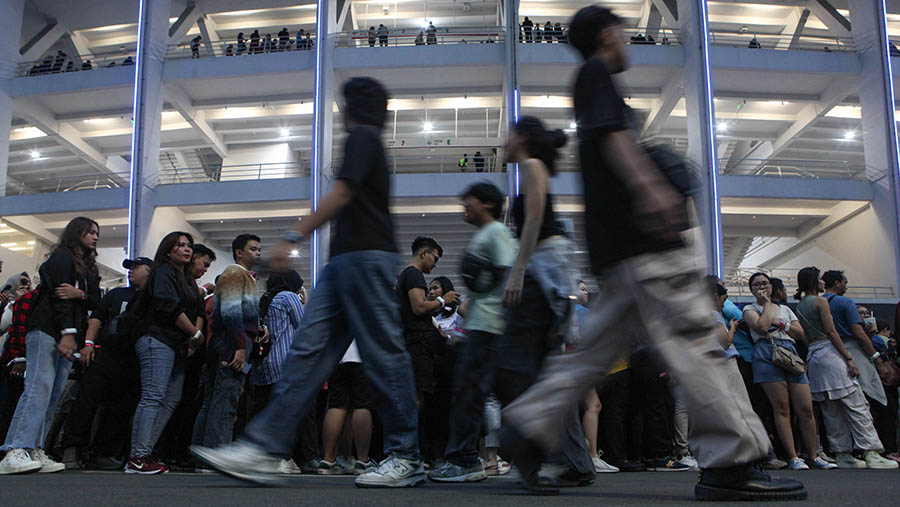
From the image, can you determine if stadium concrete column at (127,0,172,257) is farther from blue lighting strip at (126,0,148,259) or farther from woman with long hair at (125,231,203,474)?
woman with long hair at (125,231,203,474)

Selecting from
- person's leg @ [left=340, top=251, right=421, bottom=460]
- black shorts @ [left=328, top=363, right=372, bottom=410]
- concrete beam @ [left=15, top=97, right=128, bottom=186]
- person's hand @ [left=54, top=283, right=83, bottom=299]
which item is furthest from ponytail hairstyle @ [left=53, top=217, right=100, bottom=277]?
concrete beam @ [left=15, top=97, right=128, bottom=186]

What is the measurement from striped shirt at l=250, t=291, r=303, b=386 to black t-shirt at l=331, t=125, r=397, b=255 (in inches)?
71.8

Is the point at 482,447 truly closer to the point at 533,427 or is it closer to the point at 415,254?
the point at 415,254

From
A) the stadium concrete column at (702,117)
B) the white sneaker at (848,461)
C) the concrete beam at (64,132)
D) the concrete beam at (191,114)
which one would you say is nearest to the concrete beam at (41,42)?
the concrete beam at (64,132)

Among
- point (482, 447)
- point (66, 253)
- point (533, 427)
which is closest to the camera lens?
point (533, 427)

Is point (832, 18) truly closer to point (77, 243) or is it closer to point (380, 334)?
point (77, 243)

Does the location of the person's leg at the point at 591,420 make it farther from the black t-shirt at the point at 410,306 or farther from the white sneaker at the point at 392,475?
the white sneaker at the point at 392,475

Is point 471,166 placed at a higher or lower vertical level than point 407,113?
lower

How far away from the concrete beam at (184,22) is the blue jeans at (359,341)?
53.4ft

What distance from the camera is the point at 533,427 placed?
170 cm

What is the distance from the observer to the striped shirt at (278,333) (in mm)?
3951

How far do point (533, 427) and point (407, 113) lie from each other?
1770 cm

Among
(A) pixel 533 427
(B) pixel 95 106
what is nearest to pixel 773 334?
(A) pixel 533 427

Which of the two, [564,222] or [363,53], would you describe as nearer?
[564,222]
